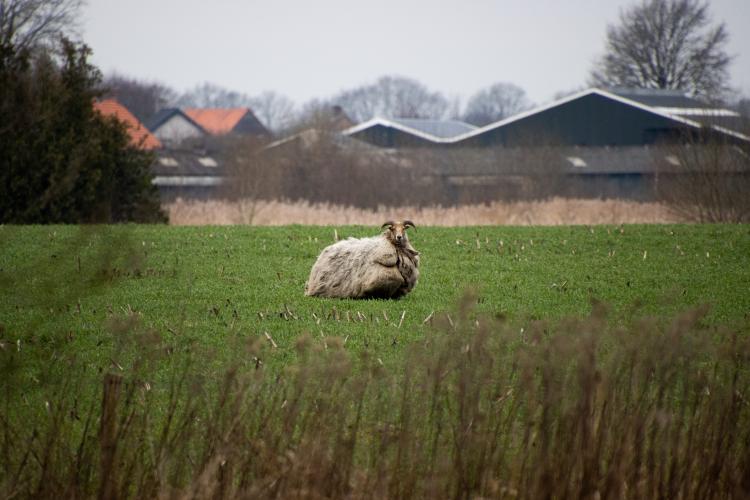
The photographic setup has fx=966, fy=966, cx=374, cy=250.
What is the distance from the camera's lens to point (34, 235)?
61.4ft

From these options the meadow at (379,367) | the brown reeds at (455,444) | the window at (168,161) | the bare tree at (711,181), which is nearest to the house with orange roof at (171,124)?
the window at (168,161)

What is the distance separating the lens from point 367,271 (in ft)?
43.7

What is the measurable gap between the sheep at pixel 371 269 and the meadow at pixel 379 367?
0.38 metres

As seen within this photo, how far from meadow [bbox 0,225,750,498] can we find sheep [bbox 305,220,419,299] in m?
0.38

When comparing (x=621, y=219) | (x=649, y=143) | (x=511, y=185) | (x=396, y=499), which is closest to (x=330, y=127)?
(x=511, y=185)

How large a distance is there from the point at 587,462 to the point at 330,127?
46101mm

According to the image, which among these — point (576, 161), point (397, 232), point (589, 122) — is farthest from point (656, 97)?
point (397, 232)

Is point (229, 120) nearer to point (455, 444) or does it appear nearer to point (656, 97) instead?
point (656, 97)

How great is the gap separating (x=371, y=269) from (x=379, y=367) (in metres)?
7.64

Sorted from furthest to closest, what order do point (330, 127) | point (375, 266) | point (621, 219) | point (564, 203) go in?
point (330, 127) → point (564, 203) → point (621, 219) → point (375, 266)

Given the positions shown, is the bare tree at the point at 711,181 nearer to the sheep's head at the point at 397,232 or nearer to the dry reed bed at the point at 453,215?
the dry reed bed at the point at 453,215

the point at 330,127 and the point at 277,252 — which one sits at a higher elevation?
the point at 330,127

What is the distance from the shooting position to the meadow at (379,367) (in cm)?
516

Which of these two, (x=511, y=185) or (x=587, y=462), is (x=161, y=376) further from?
(x=511, y=185)
